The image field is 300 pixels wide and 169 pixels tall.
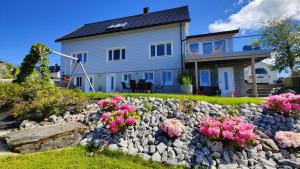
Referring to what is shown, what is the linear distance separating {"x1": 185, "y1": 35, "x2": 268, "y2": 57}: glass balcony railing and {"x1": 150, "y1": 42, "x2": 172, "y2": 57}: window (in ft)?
5.84

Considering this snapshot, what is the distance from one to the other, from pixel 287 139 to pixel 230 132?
163 centimetres

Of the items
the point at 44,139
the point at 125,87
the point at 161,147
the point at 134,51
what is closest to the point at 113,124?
the point at 161,147

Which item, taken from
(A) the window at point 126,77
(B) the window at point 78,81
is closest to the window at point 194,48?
(A) the window at point 126,77

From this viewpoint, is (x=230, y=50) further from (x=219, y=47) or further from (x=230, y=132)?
(x=230, y=132)

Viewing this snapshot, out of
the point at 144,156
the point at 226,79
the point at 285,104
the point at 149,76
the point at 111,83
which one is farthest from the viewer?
the point at 111,83

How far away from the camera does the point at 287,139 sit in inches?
221

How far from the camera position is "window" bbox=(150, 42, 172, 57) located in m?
19.2

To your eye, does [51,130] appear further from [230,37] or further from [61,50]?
[61,50]

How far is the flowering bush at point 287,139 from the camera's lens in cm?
548

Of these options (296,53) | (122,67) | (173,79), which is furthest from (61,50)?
(296,53)

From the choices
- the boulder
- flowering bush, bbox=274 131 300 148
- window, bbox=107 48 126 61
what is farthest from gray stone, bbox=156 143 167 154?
window, bbox=107 48 126 61

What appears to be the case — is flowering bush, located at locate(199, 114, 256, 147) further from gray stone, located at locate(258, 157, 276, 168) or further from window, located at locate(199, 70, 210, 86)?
window, located at locate(199, 70, 210, 86)

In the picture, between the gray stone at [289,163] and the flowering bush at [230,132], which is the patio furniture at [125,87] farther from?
the gray stone at [289,163]

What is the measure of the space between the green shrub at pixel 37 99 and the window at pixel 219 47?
11180mm
